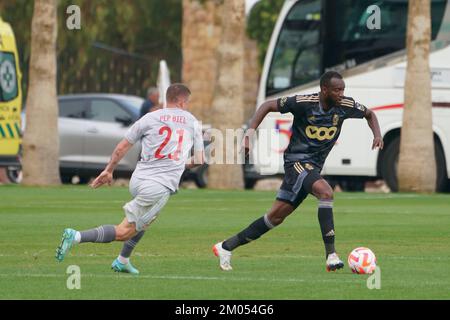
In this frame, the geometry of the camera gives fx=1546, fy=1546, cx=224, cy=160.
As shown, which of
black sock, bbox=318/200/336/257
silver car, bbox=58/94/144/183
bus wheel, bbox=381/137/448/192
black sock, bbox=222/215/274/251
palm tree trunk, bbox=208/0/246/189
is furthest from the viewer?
silver car, bbox=58/94/144/183

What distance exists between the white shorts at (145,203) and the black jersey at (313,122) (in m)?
1.50

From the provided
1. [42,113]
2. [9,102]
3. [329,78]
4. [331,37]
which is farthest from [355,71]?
[329,78]

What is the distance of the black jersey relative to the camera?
47.8ft

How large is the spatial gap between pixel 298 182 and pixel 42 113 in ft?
55.7

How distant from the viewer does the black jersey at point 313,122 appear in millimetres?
14555

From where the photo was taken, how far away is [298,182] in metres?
14.5

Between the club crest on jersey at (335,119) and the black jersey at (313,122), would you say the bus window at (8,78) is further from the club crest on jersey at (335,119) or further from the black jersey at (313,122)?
the club crest on jersey at (335,119)

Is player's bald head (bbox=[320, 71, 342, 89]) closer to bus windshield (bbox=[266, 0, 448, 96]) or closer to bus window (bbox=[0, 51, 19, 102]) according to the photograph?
bus windshield (bbox=[266, 0, 448, 96])

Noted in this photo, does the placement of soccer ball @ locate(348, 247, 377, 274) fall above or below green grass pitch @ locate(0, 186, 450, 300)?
above

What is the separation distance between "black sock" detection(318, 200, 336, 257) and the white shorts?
151 cm

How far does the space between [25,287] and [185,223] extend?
308 inches

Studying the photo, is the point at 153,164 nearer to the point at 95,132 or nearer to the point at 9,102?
the point at 9,102

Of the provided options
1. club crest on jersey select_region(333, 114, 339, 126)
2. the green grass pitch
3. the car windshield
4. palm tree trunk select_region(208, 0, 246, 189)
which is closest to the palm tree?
the car windshield

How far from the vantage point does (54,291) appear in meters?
12.4
